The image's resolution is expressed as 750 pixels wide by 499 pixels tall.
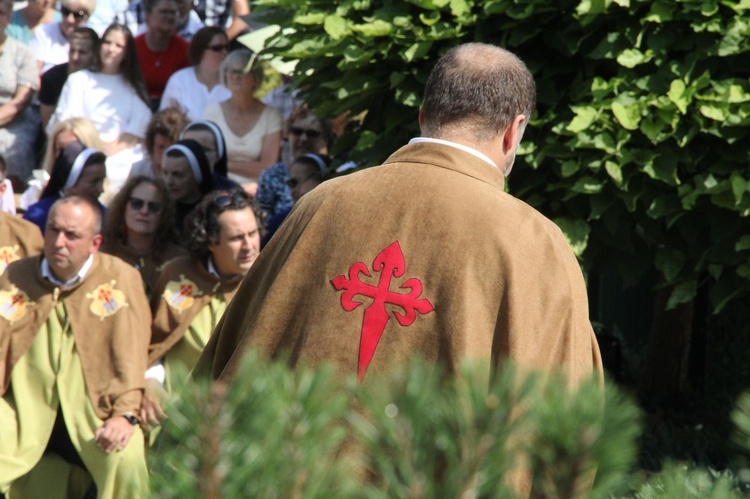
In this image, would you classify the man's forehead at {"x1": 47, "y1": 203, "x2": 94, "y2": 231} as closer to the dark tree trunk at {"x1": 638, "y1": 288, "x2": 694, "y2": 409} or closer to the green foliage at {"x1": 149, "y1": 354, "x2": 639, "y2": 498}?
the dark tree trunk at {"x1": 638, "y1": 288, "x2": 694, "y2": 409}

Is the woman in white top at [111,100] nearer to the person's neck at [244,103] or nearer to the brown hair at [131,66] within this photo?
the brown hair at [131,66]

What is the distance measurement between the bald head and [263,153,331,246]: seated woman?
322 centimetres

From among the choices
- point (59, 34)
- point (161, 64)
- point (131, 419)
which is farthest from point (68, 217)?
point (59, 34)

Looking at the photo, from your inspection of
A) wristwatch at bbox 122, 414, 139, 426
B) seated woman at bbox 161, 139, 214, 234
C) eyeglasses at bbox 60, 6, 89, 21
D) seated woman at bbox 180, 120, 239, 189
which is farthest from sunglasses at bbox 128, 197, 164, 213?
eyeglasses at bbox 60, 6, 89, 21

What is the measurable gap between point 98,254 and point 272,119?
7.37 feet

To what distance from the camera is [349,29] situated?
487cm

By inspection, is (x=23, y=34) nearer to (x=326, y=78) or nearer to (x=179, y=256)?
(x=179, y=256)

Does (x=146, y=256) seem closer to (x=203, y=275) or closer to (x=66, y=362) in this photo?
(x=203, y=275)

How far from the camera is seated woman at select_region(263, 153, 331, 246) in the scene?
608 cm

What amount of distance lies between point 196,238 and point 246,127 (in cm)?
201

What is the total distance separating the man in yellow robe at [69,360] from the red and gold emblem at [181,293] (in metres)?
0.13

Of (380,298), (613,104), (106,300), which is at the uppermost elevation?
(380,298)

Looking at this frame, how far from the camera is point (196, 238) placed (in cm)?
544

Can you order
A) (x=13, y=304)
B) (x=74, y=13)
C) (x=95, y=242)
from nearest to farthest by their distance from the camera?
1. (x=13, y=304)
2. (x=95, y=242)
3. (x=74, y=13)
